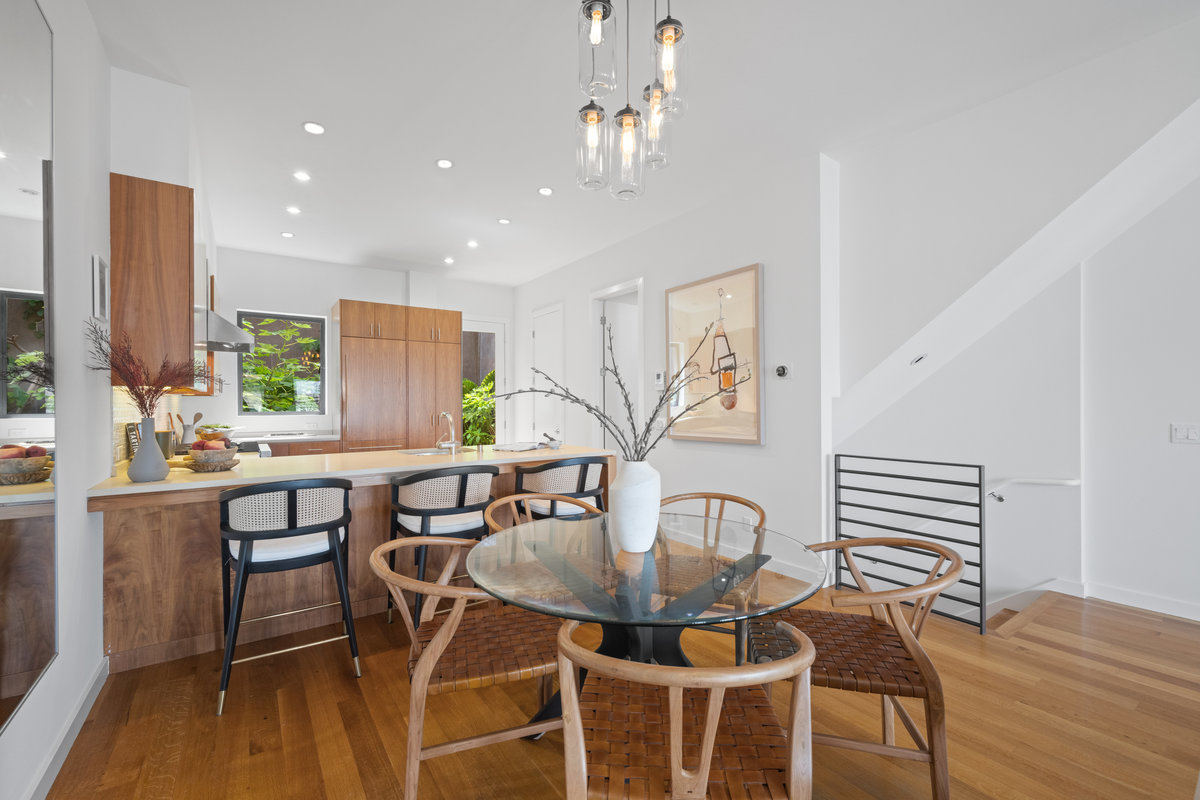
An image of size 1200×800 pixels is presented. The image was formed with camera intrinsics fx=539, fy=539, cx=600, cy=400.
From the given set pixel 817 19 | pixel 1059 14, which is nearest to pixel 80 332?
pixel 817 19

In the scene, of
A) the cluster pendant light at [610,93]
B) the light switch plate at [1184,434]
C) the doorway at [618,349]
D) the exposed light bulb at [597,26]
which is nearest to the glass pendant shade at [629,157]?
the cluster pendant light at [610,93]

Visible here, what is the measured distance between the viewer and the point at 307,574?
2795mm

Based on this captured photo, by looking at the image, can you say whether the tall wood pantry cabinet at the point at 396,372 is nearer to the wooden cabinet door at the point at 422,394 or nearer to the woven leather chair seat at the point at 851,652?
the wooden cabinet door at the point at 422,394

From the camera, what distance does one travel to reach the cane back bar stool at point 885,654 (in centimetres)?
133

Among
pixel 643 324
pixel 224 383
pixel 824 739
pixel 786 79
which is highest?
pixel 786 79

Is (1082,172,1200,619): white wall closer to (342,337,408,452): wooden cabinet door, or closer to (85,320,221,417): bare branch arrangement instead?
(85,320,221,417): bare branch arrangement

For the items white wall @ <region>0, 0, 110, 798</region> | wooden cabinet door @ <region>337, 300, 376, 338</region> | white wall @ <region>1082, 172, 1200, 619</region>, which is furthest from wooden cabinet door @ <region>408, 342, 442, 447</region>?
white wall @ <region>1082, 172, 1200, 619</region>

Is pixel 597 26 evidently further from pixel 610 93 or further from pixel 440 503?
pixel 440 503

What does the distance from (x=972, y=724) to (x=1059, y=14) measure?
282cm

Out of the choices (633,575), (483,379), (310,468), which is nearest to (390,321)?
(483,379)

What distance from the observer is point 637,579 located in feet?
4.76

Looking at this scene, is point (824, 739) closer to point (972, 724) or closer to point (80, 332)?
point (972, 724)

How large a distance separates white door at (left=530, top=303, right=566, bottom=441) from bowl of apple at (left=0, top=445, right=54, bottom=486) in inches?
189

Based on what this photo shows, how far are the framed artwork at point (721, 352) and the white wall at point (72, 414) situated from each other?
10.3 feet
